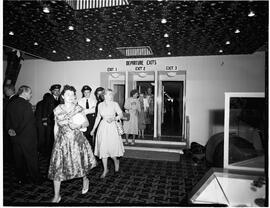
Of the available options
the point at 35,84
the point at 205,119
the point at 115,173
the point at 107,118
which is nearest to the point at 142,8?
the point at 107,118

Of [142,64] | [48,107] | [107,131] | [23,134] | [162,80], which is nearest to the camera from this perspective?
[23,134]

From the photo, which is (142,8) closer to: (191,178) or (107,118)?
(107,118)

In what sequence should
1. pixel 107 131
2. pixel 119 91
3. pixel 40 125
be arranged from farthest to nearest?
pixel 119 91 → pixel 40 125 → pixel 107 131

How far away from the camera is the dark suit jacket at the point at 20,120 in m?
2.97

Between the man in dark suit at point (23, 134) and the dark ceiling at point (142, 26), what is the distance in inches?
50.8

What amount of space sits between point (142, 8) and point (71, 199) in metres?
2.88

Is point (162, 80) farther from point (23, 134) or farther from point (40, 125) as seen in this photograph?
point (23, 134)

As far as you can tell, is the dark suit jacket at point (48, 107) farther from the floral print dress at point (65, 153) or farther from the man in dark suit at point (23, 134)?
the floral print dress at point (65, 153)

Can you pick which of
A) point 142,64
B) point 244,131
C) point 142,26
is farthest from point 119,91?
point 244,131

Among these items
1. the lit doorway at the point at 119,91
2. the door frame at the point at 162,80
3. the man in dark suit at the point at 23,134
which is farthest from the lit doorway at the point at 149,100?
the man in dark suit at the point at 23,134

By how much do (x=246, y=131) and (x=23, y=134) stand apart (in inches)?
121

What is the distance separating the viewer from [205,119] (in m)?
6.06

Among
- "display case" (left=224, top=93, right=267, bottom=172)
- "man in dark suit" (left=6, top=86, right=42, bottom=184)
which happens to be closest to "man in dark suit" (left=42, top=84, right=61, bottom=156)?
"man in dark suit" (left=6, top=86, right=42, bottom=184)

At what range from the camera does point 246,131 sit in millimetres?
2172
